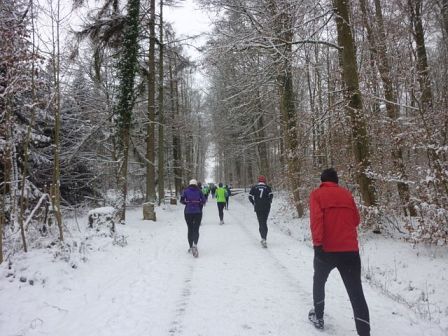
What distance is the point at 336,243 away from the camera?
4.43 meters

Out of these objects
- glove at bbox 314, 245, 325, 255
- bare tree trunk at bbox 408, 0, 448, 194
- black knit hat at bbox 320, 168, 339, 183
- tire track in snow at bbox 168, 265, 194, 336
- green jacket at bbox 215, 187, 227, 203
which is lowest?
Result: tire track in snow at bbox 168, 265, 194, 336

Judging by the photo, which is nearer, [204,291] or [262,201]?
[204,291]

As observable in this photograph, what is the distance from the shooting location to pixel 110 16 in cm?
1524

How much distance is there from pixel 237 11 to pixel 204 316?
31.3ft

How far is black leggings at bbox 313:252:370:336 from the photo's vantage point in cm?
421

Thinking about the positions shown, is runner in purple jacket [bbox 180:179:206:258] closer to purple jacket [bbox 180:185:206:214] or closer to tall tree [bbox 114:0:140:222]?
purple jacket [bbox 180:185:206:214]

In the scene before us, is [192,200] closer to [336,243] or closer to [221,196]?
[336,243]

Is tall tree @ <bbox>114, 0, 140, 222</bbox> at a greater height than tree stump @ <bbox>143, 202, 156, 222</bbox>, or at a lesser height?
greater

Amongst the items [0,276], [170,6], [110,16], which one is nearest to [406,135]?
[0,276]

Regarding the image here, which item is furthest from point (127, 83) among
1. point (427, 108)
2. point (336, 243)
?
point (336, 243)

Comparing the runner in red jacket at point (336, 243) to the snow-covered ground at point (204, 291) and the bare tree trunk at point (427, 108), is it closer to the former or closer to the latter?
the snow-covered ground at point (204, 291)

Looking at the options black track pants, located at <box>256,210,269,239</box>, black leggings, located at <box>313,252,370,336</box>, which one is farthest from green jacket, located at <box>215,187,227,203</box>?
black leggings, located at <box>313,252,370,336</box>

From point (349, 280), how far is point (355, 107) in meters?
6.73

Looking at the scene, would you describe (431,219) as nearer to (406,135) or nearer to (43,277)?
(406,135)
